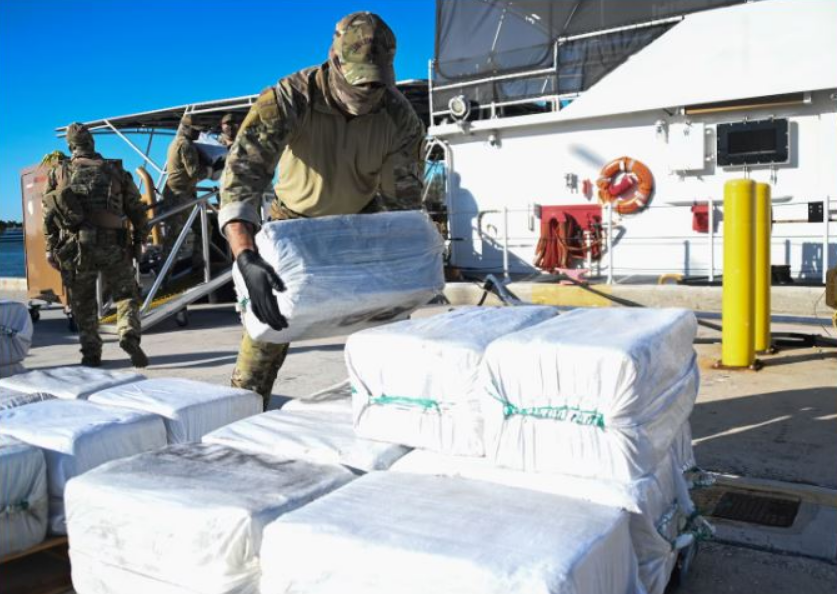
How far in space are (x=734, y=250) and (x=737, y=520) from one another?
2.86 meters

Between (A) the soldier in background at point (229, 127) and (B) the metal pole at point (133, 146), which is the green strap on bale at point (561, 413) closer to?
(A) the soldier in background at point (229, 127)

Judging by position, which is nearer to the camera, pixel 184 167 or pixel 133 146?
pixel 184 167

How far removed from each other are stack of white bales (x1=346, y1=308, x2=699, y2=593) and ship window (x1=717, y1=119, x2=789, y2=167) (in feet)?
24.7

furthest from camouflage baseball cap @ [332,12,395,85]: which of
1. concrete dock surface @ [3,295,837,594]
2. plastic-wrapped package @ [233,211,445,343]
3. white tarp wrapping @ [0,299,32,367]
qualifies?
white tarp wrapping @ [0,299,32,367]

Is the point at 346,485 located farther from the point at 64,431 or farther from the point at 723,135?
the point at 723,135

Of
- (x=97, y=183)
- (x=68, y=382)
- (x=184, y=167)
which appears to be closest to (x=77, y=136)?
(x=97, y=183)

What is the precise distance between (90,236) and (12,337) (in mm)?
2079

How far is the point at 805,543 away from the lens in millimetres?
2293

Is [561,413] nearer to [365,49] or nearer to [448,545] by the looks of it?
[448,545]

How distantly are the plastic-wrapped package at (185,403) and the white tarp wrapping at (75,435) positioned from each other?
2.7 inches

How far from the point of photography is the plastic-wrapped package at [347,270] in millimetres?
2404

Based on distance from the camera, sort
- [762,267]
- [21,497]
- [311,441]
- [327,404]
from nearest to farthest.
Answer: [311,441], [21,497], [327,404], [762,267]

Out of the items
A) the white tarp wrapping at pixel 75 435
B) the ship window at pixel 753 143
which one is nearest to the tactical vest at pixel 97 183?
the white tarp wrapping at pixel 75 435

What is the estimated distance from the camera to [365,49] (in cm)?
266
